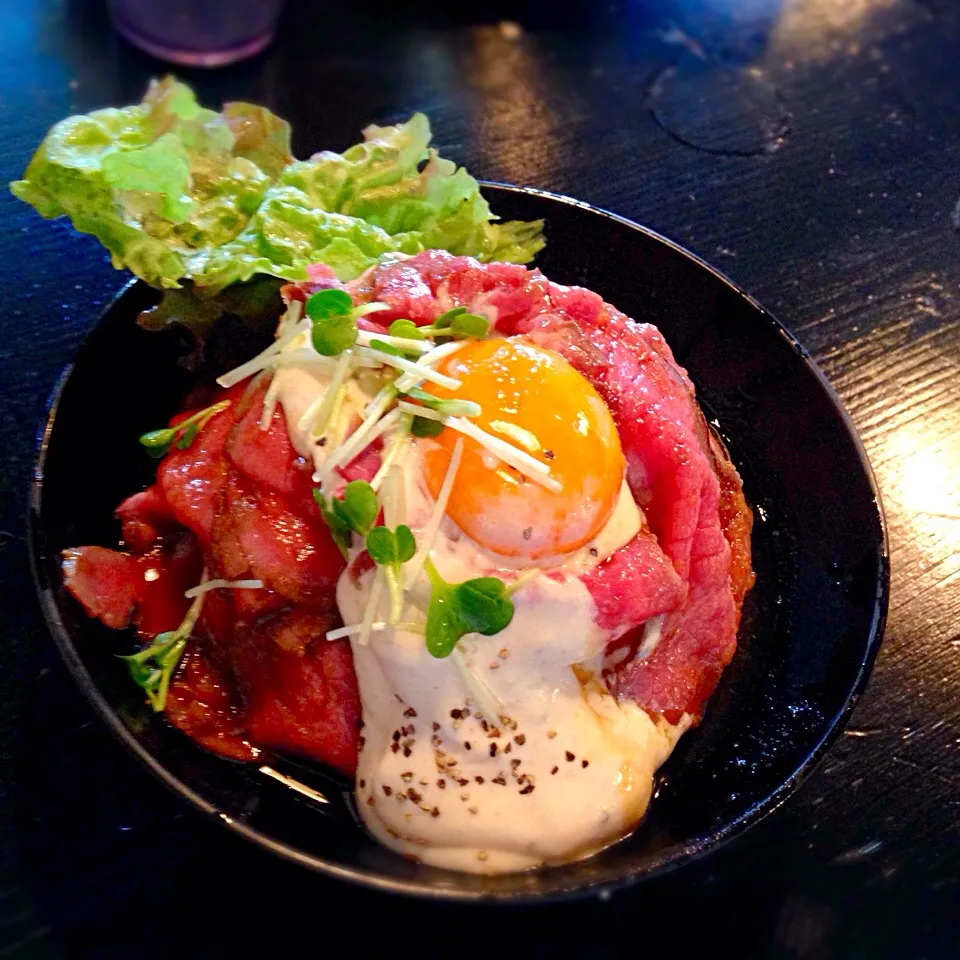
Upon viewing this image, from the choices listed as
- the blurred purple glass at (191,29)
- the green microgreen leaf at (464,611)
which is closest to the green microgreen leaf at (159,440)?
the green microgreen leaf at (464,611)

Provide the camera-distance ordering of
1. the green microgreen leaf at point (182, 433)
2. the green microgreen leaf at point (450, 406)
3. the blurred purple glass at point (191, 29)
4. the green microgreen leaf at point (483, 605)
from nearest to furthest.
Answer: the green microgreen leaf at point (483, 605) < the green microgreen leaf at point (450, 406) < the green microgreen leaf at point (182, 433) < the blurred purple glass at point (191, 29)

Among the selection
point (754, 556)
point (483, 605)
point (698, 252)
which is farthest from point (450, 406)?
point (698, 252)

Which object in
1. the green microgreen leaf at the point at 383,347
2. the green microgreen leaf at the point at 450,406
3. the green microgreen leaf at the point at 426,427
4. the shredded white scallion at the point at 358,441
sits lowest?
the shredded white scallion at the point at 358,441

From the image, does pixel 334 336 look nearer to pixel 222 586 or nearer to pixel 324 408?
pixel 324 408

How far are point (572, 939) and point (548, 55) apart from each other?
3.44 meters

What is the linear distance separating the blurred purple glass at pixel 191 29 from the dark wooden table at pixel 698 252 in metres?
0.07

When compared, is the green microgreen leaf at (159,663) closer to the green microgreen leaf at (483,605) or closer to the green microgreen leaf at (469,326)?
the green microgreen leaf at (483,605)

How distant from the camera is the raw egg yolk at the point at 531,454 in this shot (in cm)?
164

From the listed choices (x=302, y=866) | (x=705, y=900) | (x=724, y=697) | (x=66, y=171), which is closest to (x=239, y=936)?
(x=302, y=866)

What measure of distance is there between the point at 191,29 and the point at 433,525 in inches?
113

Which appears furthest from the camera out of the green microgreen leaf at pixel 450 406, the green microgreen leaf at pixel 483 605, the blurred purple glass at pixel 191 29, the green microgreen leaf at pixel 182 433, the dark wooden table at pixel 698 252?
the blurred purple glass at pixel 191 29

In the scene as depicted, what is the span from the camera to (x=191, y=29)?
3494mm

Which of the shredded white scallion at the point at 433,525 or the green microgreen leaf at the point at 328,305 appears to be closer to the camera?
the shredded white scallion at the point at 433,525

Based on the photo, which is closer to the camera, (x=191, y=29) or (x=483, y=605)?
(x=483, y=605)
